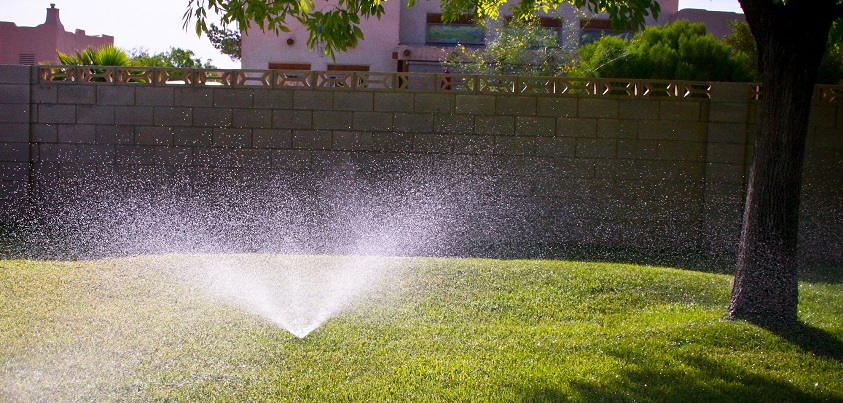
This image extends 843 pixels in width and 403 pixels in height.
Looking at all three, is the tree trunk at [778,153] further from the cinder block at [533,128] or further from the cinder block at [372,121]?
the cinder block at [372,121]

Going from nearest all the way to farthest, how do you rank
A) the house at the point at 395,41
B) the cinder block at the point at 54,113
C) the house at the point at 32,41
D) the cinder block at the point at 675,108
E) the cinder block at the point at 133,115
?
the cinder block at the point at 675,108 < the cinder block at the point at 133,115 < the cinder block at the point at 54,113 < the house at the point at 395,41 < the house at the point at 32,41

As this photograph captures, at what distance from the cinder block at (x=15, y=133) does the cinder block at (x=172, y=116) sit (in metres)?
1.56

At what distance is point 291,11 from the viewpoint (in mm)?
5820

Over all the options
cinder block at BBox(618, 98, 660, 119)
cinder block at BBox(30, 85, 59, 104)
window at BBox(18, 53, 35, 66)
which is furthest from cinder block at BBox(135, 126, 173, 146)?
window at BBox(18, 53, 35, 66)

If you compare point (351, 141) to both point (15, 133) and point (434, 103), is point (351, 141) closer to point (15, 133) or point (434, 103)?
point (434, 103)

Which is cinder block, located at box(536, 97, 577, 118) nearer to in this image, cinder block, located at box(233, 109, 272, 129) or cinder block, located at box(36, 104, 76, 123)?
cinder block, located at box(233, 109, 272, 129)

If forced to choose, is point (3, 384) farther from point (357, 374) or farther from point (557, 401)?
point (557, 401)

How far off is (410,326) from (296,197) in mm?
3924

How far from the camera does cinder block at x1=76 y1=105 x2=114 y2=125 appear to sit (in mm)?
8898

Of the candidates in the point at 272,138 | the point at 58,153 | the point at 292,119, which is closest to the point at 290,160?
the point at 272,138

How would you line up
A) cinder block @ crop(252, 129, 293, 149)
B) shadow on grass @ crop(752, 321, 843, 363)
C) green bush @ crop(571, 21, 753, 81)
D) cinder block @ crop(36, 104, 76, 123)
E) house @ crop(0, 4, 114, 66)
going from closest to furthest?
1. shadow on grass @ crop(752, 321, 843, 363)
2. cinder block @ crop(252, 129, 293, 149)
3. cinder block @ crop(36, 104, 76, 123)
4. green bush @ crop(571, 21, 753, 81)
5. house @ crop(0, 4, 114, 66)

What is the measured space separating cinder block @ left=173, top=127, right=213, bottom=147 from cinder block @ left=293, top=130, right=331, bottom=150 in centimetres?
98

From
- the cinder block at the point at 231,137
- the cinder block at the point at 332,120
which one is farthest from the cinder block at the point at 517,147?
the cinder block at the point at 231,137

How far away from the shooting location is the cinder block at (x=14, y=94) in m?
9.05
